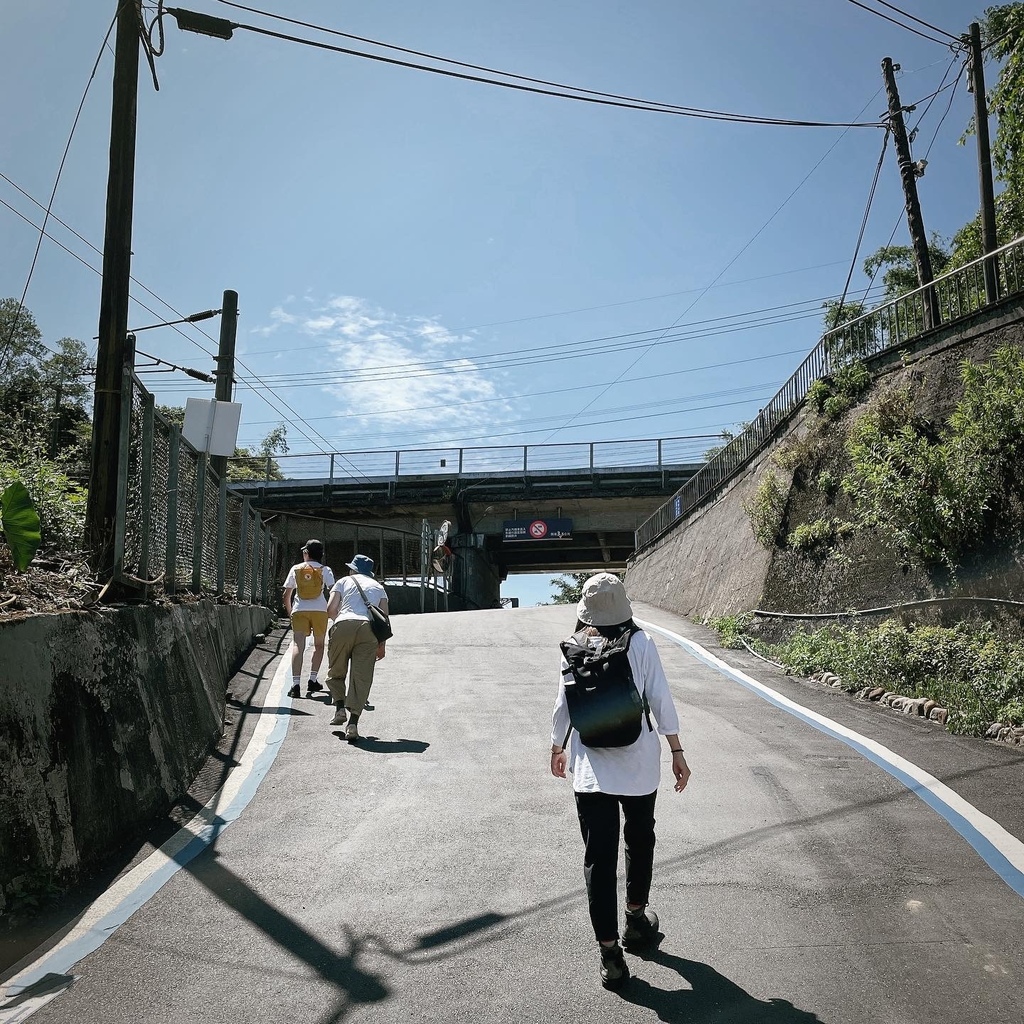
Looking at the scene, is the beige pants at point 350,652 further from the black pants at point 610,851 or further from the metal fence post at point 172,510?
the black pants at point 610,851

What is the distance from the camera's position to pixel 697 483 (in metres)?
26.8

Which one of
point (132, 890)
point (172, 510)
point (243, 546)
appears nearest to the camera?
point (132, 890)

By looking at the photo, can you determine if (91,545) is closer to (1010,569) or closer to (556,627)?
(1010,569)

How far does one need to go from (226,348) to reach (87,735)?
1716 cm

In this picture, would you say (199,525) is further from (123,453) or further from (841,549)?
(841,549)

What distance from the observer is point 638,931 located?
161 inches

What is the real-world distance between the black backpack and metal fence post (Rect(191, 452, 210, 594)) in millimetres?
7314

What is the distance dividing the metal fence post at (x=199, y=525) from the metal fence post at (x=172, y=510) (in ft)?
3.09

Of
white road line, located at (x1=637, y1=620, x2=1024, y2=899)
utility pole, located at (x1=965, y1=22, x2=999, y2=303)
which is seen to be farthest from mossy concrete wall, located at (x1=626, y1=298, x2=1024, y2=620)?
utility pole, located at (x1=965, y1=22, x2=999, y2=303)

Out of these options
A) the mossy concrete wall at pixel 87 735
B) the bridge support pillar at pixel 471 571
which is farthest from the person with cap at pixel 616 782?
the bridge support pillar at pixel 471 571

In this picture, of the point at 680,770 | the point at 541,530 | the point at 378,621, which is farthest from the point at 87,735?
the point at 541,530

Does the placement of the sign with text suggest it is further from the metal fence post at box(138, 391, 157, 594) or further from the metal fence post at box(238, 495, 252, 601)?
the metal fence post at box(138, 391, 157, 594)

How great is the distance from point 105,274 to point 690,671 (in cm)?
849

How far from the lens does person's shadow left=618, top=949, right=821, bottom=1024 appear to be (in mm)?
3418
